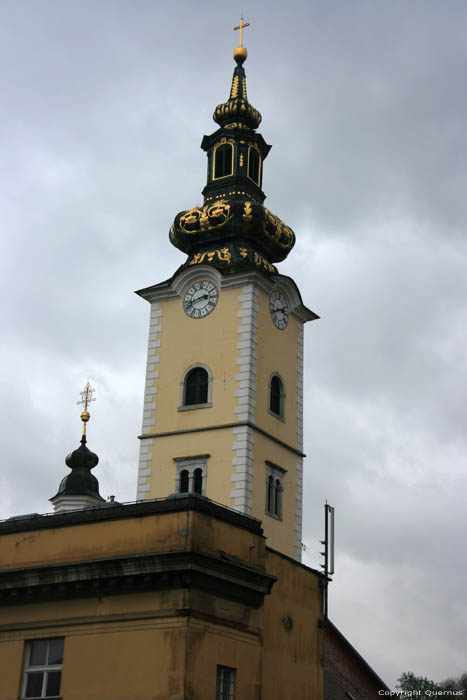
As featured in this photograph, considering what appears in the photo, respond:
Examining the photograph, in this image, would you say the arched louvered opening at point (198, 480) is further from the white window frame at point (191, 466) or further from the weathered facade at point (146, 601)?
the weathered facade at point (146, 601)

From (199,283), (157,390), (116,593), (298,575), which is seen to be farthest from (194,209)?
(116,593)

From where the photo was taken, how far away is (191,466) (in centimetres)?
3853

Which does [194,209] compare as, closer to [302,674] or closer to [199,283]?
[199,283]

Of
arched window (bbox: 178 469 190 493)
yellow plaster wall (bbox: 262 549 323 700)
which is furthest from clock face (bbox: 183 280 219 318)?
yellow plaster wall (bbox: 262 549 323 700)

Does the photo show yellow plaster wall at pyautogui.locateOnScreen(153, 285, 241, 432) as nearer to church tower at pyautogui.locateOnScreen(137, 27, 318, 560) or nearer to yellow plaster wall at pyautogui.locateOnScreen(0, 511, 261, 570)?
church tower at pyautogui.locateOnScreen(137, 27, 318, 560)

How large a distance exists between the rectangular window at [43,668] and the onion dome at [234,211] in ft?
57.1

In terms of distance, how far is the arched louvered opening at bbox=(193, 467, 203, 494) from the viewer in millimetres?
38094

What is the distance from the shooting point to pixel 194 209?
43094 mm

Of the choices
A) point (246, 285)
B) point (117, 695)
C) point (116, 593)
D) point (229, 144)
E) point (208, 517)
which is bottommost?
point (117, 695)

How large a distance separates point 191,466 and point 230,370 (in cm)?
348

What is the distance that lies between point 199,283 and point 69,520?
15.3 metres

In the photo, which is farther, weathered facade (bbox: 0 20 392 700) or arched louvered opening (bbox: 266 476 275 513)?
arched louvered opening (bbox: 266 476 275 513)

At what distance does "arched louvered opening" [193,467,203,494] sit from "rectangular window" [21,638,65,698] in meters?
11.6

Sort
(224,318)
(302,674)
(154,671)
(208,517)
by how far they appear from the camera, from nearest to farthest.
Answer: (154,671), (208,517), (302,674), (224,318)
